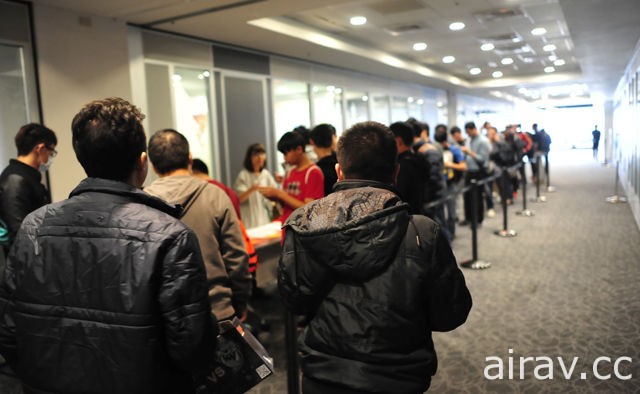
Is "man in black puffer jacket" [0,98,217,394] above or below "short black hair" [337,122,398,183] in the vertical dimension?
below

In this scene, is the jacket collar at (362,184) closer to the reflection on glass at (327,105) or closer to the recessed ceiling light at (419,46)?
the reflection on glass at (327,105)

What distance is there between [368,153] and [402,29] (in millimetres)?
8100

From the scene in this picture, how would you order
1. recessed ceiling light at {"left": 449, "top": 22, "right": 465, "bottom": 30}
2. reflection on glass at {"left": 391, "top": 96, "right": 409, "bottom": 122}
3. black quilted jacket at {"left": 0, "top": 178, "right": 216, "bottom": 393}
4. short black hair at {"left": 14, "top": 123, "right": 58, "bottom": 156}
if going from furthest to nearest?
reflection on glass at {"left": 391, "top": 96, "right": 409, "bottom": 122} < recessed ceiling light at {"left": 449, "top": 22, "right": 465, "bottom": 30} < short black hair at {"left": 14, "top": 123, "right": 58, "bottom": 156} < black quilted jacket at {"left": 0, "top": 178, "right": 216, "bottom": 393}

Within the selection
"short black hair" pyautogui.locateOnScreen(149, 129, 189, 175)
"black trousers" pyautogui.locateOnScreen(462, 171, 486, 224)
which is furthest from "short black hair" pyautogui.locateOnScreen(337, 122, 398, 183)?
"black trousers" pyautogui.locateOnScreen(462, 171, 486, 224)

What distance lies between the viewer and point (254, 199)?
7.60 meters

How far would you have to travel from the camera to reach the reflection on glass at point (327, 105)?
35.6ft

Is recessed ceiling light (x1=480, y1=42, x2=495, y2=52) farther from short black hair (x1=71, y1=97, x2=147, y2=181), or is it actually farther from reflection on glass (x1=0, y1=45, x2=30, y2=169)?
short black hair (x1=71, y1=97, x2=147, y2=181)

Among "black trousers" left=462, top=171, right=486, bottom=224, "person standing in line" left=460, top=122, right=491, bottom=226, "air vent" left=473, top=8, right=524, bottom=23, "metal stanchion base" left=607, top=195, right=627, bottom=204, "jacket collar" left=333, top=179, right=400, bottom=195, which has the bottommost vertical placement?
"metal stanchion base" left=607, top=195, right=627, bottom=204

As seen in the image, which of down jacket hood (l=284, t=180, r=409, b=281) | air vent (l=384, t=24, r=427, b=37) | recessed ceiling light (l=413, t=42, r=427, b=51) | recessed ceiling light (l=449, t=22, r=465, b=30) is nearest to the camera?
down jacket hood (l=284, t=180, r=409, b=281)

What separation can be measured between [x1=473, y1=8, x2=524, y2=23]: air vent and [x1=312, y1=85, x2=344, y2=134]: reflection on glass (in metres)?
3.54

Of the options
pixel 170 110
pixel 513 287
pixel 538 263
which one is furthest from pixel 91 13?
pixel 538 263

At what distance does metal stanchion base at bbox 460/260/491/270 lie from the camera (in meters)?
6.34

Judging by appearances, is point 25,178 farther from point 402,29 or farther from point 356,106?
point 356,106

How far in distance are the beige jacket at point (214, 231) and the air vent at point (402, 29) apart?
7.39 meters
